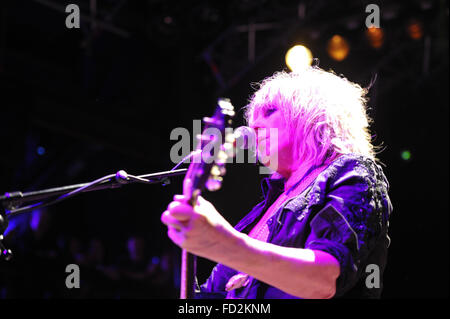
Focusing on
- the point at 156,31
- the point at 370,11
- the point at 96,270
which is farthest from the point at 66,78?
the point at 370,11

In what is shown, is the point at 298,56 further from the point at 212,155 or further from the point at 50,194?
the point at 212,155

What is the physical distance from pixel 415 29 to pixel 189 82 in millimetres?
2782

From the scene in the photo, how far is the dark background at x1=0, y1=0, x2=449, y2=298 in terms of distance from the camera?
547 cm

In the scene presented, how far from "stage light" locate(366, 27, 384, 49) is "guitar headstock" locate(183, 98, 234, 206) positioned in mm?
4851

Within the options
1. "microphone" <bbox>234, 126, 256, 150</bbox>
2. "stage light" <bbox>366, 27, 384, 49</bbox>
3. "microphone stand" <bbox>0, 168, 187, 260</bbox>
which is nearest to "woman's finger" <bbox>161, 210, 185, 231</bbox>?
"microphone" <bbox>234, 126, 256, 150</bbox>

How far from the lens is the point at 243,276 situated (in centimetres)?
174

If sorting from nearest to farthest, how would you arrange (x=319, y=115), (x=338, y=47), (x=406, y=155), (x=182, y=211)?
1. (x=182, y=211)
2. (x=319, y=115)
3. (x=338, y=47)
4. (x=406, y=155)

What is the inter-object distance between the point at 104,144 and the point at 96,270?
153 centimetres

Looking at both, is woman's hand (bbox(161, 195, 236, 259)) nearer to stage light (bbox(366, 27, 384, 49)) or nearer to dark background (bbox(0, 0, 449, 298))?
dark background (bbox(0, 0, 449, 298))

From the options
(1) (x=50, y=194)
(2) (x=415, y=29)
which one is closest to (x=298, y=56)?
(2) (x=415, y=29)

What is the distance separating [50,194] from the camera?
1761 mm

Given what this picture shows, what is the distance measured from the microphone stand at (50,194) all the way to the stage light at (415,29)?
172 inches

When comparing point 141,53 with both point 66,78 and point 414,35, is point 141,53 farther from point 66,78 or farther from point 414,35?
point 414,35

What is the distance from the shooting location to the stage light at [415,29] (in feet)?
17.6
